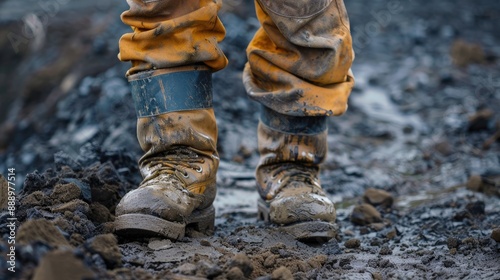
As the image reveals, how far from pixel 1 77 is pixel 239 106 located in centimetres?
530

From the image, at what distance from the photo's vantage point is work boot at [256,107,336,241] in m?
2.84

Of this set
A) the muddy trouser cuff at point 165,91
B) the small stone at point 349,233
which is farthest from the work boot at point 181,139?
the small stone at point 349,233

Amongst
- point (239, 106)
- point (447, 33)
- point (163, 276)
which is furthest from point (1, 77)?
point (163, 276)

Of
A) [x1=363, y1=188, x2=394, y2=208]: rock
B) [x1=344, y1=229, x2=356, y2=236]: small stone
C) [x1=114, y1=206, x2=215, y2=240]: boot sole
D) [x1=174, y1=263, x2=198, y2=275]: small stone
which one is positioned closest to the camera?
[x1=174, y1=263, x2=198, y2=275]: small stone

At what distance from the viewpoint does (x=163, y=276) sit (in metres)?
2.09

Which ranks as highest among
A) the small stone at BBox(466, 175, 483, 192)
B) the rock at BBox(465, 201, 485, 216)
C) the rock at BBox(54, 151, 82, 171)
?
the small stone at BBox(466, 175, 483, 192)

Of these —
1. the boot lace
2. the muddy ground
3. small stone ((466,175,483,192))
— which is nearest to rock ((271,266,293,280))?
the muddy ground

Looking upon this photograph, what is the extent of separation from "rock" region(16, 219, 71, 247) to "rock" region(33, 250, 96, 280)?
0.64ft

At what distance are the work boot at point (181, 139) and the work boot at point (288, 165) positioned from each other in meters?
0.30

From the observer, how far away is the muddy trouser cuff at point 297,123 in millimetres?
2998

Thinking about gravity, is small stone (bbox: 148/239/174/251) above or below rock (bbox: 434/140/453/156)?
below

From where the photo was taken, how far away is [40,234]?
6.44ft

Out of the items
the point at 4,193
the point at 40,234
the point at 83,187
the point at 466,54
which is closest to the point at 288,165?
the point at 83,187

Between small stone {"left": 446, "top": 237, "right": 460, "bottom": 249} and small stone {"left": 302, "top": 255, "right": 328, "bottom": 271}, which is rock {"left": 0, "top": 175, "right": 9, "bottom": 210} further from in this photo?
small stone {"left": 446, "top": 237, "right": 460, "bottom": 249}
